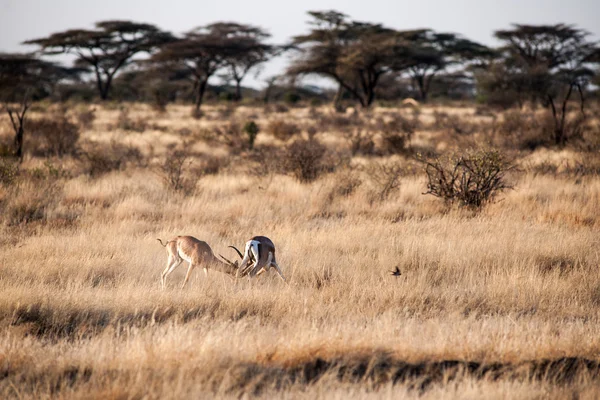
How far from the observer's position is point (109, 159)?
13.0 metres

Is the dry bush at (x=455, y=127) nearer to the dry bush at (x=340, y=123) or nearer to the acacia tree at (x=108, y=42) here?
the dry bush at (x=340, y=123)

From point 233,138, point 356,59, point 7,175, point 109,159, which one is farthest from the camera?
point 356,59

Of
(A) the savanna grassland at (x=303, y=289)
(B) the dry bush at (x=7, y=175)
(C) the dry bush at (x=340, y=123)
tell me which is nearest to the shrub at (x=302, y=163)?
(A) the savanna grassland at (x=303, y=289)

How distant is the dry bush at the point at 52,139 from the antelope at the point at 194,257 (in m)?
10.3

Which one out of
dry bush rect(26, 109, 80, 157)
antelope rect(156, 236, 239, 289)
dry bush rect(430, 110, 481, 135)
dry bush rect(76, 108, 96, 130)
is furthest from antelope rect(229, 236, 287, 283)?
dry bush rect(76, 108, 96, 130)

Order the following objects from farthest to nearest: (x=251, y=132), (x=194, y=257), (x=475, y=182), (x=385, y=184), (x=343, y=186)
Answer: (x=251, y=132) → (x=343, y=186) → (x=385, y=184) → (x=475, y=182) → (x=194, y=257)

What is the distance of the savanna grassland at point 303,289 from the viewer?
3.70m

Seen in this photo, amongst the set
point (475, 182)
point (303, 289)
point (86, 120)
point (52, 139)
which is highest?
point (475, 182)

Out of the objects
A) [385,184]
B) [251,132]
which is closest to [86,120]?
[251,132]

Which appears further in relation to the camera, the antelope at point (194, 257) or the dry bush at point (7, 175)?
the dry bush at point (7, 175)

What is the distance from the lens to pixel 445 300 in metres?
5.36

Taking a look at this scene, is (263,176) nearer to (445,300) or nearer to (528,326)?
(445,300)

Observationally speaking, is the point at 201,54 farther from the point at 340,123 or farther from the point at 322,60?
the point at 340,123

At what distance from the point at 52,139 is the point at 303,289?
1219cm
